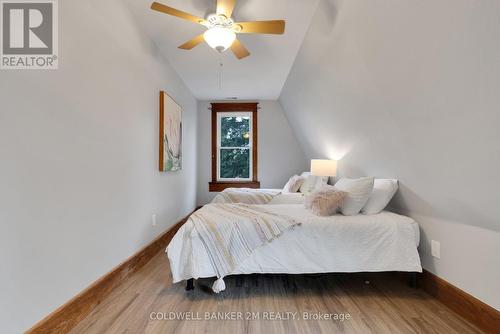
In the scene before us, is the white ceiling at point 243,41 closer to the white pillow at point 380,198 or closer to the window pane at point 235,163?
the window pane at point 235,163

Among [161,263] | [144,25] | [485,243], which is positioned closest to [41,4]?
[144,25]

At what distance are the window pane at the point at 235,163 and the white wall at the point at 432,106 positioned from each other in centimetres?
306

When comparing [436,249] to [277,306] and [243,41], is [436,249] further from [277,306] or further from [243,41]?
[243,41]

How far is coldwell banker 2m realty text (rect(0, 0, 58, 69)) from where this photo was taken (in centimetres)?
135

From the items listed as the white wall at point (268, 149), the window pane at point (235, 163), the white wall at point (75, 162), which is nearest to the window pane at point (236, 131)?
the window pane at point (235, 163)

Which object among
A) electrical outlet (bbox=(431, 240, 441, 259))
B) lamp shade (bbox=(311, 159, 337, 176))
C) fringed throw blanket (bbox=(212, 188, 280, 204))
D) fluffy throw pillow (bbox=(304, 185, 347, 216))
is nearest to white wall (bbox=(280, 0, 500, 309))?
electrical outlet (bbox=(431, 240, 441, 259))

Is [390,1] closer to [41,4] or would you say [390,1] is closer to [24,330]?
[41,4]

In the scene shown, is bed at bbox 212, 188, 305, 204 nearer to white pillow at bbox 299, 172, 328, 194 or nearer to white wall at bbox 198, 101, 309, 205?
white pillow at bbox 299, 172, 328, 194

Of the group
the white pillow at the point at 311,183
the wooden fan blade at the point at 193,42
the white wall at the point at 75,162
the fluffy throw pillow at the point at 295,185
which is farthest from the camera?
the fluffy throw pillow at the point at 295,185

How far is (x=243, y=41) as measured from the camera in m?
2.88

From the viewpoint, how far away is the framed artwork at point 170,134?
317 cm

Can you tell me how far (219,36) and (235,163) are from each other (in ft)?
12.0

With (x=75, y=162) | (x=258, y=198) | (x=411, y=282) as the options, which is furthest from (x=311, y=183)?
(x=75, y=162)

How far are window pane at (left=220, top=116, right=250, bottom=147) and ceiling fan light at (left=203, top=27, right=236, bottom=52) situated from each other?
11.3 feet
